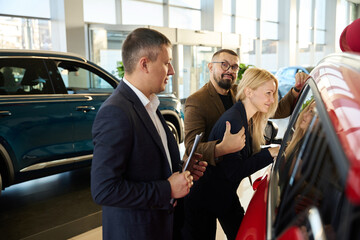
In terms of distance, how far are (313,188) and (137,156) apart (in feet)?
2.73

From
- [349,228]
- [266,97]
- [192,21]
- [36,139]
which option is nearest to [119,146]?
[349,228]

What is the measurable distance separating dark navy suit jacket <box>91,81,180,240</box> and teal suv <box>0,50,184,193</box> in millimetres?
2719

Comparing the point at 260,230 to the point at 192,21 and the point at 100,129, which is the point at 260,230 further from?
the point at 192,21

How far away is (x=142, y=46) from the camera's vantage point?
1.55m

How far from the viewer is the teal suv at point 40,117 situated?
389 cm

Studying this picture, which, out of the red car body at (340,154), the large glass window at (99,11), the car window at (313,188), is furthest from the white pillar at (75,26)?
the red car body at (340,154)

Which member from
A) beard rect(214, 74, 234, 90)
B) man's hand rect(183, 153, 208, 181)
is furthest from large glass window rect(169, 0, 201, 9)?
man's hand rect(183, 153, 208, 181)

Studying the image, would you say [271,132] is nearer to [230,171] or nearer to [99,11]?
[230,171]

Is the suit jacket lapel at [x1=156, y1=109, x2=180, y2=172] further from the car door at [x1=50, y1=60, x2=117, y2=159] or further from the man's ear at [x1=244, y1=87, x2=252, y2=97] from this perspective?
the car door at [x1=50, y1=60, x2=117, y2=159]

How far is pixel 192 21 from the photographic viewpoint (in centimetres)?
1441

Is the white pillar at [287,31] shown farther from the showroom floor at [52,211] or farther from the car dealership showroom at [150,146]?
the showroom floor at [52,211]

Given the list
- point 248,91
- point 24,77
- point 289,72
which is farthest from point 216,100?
point 289,72

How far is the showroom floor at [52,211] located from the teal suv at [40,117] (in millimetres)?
335

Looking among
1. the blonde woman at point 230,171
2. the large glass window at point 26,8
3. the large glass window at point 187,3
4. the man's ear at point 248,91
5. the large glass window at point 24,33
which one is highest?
the large glass window at point 187,3
